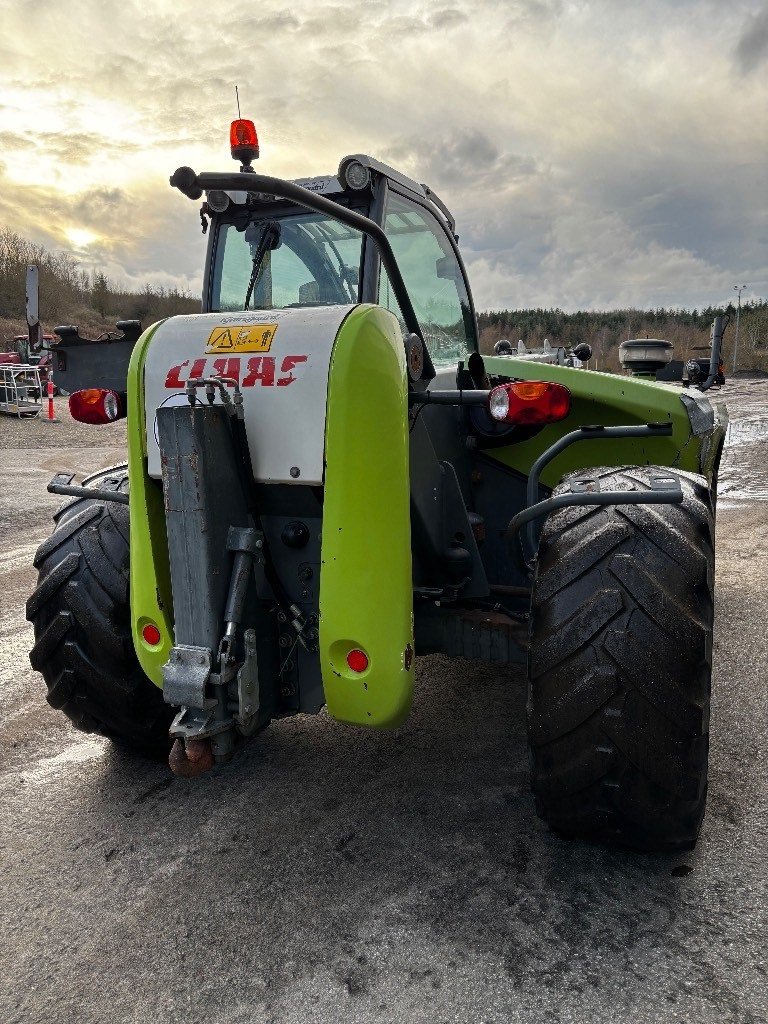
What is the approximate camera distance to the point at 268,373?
7.21 feet

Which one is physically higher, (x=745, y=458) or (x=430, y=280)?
(x=430, y=280)

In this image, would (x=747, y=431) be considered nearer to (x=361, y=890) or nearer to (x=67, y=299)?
(x=361, y=890)

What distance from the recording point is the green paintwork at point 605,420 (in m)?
3.17

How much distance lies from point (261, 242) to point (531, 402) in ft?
5.33

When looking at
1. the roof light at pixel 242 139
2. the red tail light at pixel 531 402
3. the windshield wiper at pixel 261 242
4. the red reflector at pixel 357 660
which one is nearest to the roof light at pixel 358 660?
the red reflector at pixel 357 660

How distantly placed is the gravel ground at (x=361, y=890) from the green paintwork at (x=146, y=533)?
0.66 metres

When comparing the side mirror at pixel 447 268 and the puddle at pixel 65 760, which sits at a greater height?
the side mirror at pixel 447 268

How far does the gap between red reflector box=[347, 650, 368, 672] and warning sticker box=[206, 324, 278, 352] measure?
0.91 m

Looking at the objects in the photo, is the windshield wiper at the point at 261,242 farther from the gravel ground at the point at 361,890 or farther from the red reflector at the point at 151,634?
the gravel ground at the point at 361,890

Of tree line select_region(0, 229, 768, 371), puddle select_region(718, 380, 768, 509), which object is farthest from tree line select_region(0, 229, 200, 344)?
puddle select_region(718, 380, 768, 509)

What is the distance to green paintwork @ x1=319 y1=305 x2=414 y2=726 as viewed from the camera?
2.11 m

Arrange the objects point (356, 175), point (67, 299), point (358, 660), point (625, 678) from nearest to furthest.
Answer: point (625, 678)
point (358, 660)
point (356, 175)
point (67, 299)

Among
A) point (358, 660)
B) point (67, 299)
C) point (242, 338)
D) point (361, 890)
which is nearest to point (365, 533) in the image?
point (358, 660)

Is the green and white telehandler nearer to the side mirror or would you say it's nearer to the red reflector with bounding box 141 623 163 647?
the red reflector with bounding box 141 623 163 647
